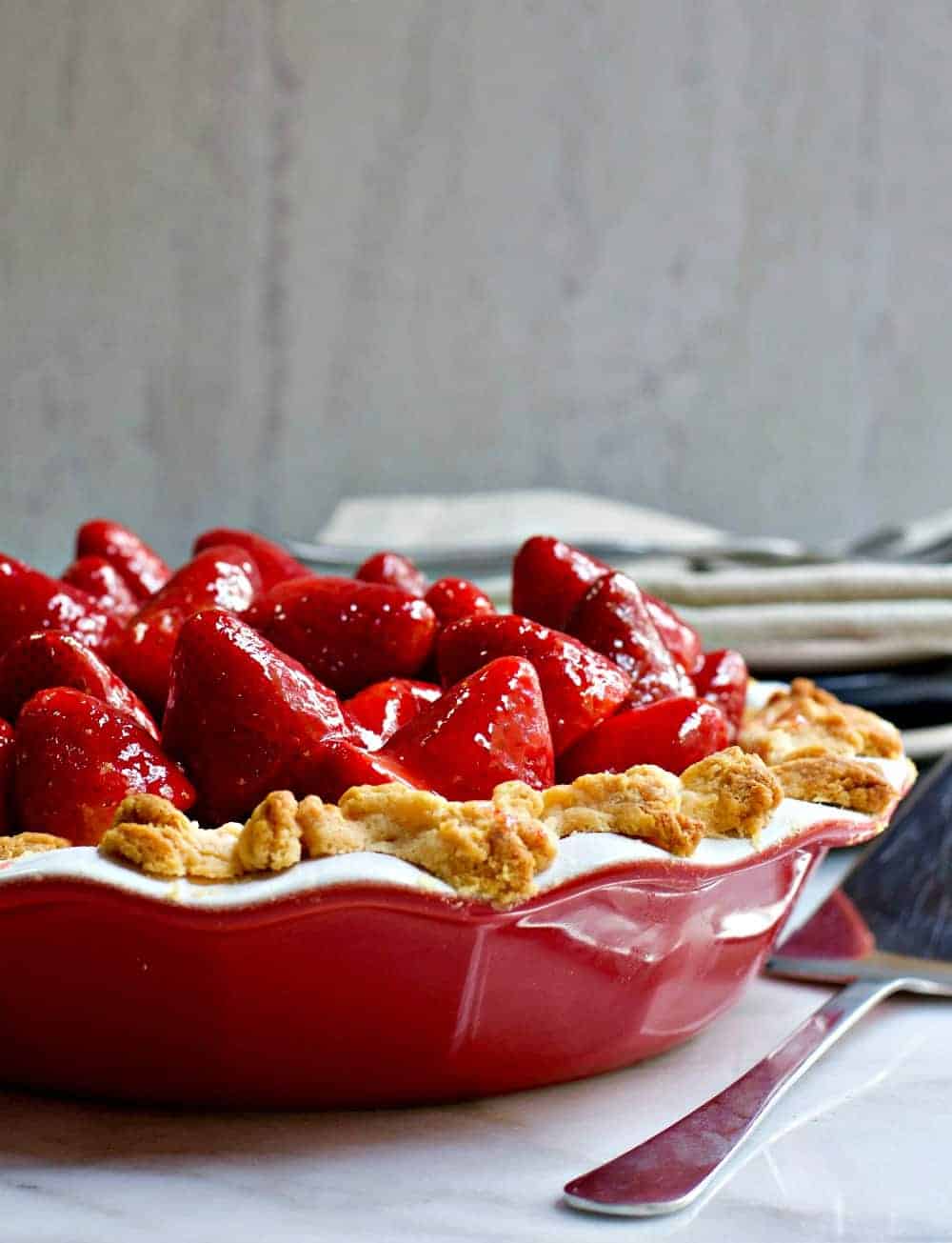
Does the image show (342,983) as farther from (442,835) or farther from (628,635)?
(628,635)

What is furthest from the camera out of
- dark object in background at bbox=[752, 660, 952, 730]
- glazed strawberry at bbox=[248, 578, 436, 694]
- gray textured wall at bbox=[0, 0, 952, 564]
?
gray textured wall at bbox=[0, 0, 952, 564]

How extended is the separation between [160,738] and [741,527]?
6.13ft

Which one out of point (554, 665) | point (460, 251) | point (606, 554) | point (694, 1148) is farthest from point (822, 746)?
point (460, 251)

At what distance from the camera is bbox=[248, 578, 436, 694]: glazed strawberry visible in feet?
2.69

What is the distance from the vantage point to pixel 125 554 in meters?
1.03

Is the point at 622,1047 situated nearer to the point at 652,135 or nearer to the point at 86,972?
the point at 86,972

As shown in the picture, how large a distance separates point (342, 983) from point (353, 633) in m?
0.23

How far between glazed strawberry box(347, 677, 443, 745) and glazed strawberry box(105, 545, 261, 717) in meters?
0.11

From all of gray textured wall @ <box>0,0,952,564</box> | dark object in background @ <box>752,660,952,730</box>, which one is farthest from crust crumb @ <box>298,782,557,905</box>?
gray textured wall @ <box>0,0,952,564</box>

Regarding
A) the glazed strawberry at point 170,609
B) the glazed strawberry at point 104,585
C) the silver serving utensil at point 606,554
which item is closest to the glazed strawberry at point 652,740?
the glazed strawberry at point 170,609

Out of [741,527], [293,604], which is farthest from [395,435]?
[293,604]

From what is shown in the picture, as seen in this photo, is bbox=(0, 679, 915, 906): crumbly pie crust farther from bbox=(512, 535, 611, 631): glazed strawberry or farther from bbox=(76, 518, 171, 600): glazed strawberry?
bbox=(76, 518, 171, 600): glazed strawberry

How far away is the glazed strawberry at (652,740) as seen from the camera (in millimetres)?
744

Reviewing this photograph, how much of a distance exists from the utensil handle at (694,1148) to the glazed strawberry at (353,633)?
26 cm
